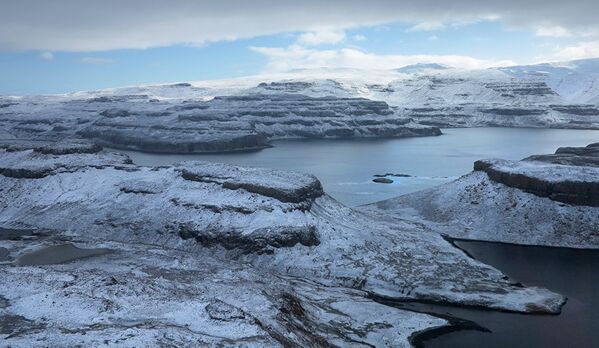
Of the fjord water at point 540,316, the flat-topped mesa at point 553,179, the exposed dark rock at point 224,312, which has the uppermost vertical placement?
the flat-topped mesa at point 553,179

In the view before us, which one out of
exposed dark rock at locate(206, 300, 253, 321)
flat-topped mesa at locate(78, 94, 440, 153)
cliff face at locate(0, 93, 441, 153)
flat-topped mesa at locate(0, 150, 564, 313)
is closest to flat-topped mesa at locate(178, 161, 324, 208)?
flat-topped mesa at locate(0, 150, 564, 313)

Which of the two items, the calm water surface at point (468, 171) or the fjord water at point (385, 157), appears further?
the fjord water at point (385, 157)

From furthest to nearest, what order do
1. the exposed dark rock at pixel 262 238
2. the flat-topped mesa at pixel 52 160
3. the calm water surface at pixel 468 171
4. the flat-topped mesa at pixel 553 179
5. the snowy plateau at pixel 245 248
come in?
the flat-topped mesa at pixel 52 160
the flat-topped mesa at pixel 553 179
the exposed dark rock at pixel 262 238
the calm water surface at pixel 468 171
the snowy plateau at pixel 245 248

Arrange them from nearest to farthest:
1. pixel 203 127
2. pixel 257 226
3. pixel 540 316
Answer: pixel 540 316 → pixel 257 226 → pixel 203 127

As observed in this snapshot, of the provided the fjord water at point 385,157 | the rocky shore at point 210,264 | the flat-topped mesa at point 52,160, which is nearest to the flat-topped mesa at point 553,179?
the rocky shore at point 210,264

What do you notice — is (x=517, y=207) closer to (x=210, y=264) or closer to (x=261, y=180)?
(x=261, y=180)

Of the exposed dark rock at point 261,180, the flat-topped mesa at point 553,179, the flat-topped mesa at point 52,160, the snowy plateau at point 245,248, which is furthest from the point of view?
the flat-topped mesa at point 52,160

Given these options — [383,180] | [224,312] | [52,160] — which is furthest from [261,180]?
[383,180]

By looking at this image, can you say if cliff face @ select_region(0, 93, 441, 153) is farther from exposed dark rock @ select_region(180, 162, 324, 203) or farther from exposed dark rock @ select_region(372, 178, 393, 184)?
exposed dark rock @ select_region(180, 162, 324, 203)

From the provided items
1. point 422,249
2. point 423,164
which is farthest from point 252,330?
point 423,164

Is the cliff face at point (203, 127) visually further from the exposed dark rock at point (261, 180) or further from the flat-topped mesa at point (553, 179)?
the flat-topped mesa at point (553, 179)
